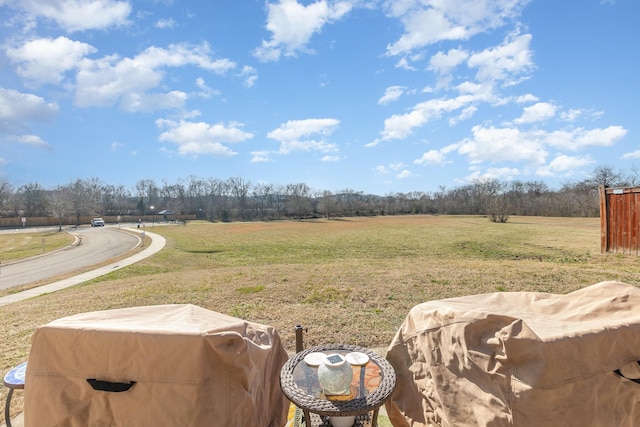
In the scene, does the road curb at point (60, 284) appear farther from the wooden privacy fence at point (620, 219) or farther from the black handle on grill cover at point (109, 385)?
the wooden privacy fence at point (620, 219)

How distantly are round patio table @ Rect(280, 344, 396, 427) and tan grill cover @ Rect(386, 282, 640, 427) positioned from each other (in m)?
0.31

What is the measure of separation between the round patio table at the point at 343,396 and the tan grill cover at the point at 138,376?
0.31 meters

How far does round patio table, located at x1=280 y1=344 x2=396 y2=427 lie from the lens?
6.07ft

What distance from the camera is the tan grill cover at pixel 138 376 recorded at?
175cm

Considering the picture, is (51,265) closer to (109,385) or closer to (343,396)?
(109,385)

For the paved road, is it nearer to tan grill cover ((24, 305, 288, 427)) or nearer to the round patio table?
tan grill cover ((24, 305, 288, 427))

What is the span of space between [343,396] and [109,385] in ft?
4.43

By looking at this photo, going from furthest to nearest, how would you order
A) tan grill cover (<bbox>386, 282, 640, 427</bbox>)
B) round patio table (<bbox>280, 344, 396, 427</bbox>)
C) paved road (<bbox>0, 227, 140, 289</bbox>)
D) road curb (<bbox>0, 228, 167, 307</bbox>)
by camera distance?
paved road (<bbox>0, 227, 140, 289</bbox>), road curb (<bbox>0, 228, 167, 307</bbox>), round patio table (<bbox>280, 344, 396, 427</bbox>), tan grill cover (<bbox>386, 282, 640, 427</bbox>)

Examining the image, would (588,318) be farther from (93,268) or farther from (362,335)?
(93,268)

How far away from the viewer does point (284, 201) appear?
81.6 m

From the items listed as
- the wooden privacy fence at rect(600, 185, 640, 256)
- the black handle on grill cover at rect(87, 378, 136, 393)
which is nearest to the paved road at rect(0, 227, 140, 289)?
the black handle on grill cover at rect(87, 378, 136, 393)

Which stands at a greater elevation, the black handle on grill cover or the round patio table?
the black handle on grill cover

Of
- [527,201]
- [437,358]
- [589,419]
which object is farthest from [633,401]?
[527,201]

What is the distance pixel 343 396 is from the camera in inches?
77.1
